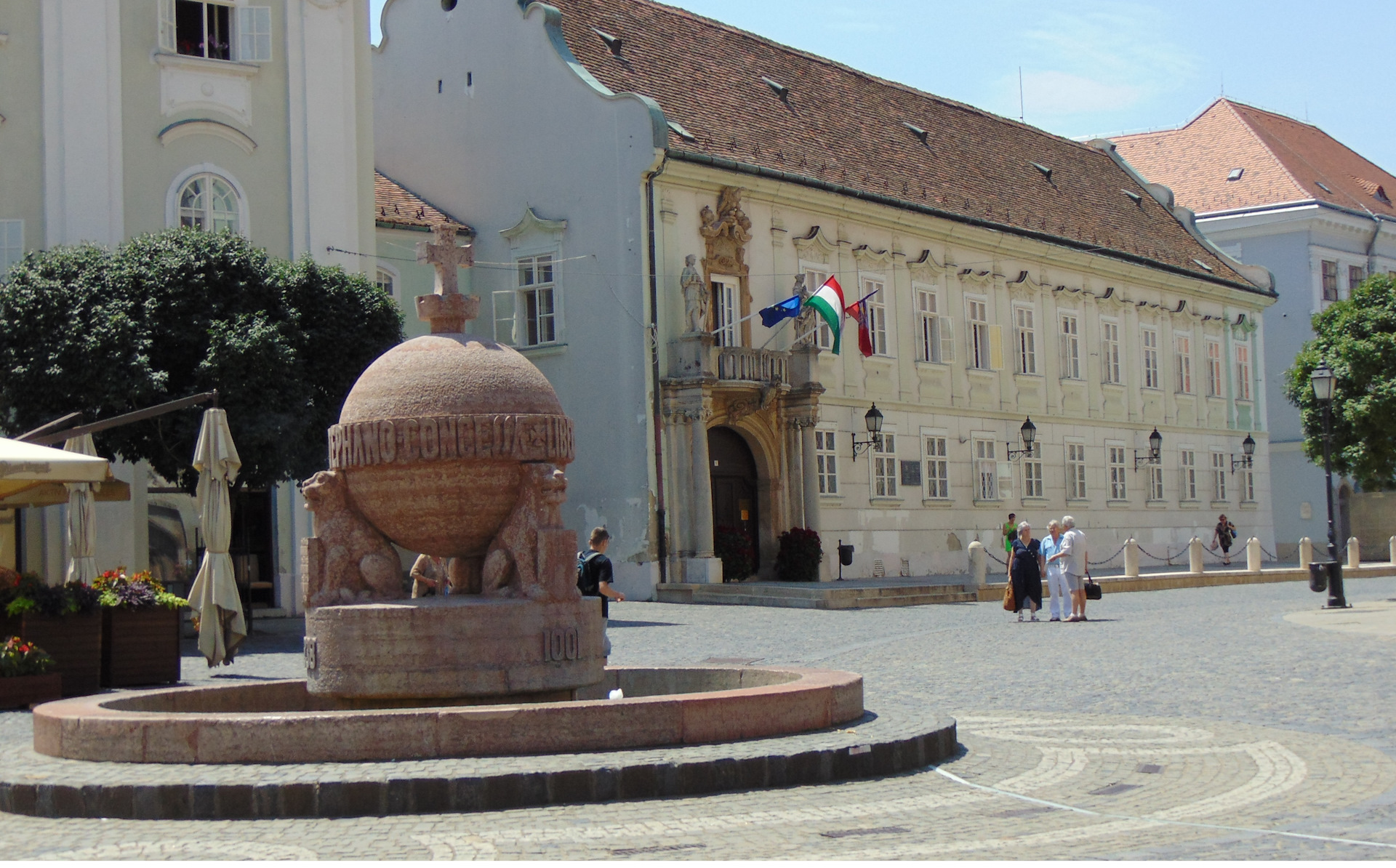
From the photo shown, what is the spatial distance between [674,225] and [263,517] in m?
9.78

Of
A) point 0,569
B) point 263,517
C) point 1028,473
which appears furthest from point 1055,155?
point 0,569

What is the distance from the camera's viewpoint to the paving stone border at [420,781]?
27.6 ft

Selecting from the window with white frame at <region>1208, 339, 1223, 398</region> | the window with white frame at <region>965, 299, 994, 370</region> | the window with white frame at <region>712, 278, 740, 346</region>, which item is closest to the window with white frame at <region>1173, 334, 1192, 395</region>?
the window with white frame at <region>1208, 339, 1223, 398</region>

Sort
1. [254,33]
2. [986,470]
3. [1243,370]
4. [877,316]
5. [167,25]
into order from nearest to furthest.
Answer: [167,25]
[254,33]
[877,316]
[986,470]
[1243,370]

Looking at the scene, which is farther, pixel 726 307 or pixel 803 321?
pixel 803 321

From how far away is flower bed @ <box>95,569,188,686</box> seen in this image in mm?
16219

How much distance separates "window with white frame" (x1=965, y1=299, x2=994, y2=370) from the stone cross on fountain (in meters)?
29.9

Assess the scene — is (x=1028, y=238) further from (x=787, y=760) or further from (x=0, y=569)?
(x=787, y=760)

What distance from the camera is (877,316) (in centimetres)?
3806

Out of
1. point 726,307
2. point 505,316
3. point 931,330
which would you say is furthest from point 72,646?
point 931,330

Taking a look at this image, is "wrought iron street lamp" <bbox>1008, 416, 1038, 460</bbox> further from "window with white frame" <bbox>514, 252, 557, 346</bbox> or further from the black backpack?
the black backpack

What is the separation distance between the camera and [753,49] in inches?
1571

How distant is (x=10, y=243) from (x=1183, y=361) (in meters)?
34.1

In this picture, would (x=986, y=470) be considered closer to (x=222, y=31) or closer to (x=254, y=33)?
(x=254, y=33)
